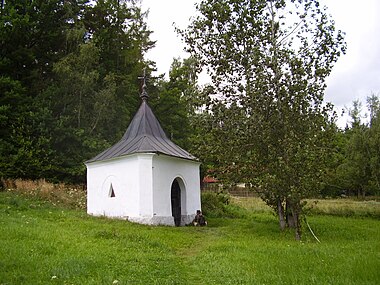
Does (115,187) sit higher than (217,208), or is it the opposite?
(115,187)

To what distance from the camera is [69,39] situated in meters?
26.5

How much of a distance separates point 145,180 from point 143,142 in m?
1.96

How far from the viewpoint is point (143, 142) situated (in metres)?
16.7

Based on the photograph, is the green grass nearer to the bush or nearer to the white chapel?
the white chapel

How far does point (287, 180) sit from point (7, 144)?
17.7 m

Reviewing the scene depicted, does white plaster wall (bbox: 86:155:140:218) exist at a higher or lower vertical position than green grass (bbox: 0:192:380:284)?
higher

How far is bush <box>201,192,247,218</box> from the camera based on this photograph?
20.6 m

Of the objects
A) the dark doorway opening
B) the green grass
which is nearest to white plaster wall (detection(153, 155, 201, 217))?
the dark doorway opening

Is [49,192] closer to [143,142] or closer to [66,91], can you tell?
[143,142]

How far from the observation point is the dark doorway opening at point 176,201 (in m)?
17.6

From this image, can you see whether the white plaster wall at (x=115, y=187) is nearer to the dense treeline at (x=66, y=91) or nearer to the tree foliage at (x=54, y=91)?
the dense treeline at (x=66, y=91)

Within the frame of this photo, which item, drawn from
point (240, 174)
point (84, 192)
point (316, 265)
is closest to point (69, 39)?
point (84, 192)

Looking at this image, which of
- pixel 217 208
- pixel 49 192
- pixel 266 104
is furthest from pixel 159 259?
pixel 217 208

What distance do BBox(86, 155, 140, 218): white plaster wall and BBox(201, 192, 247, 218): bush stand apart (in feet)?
19.0
